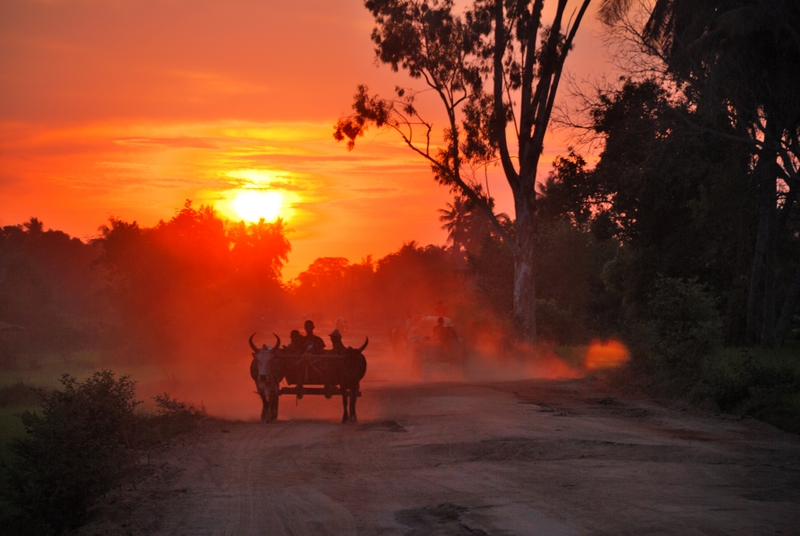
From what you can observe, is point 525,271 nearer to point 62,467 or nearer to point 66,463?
point 66,463

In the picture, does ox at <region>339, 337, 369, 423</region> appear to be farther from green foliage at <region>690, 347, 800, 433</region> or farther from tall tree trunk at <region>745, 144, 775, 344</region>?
A: tall tree trunk at <region>745, 144, 775, 344</region>

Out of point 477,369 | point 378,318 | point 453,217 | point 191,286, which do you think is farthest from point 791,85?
point 378,318

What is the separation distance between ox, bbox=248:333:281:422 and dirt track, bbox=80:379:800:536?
0.39 metres

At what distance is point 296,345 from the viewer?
642 inches

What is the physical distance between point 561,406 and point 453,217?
79031 mm

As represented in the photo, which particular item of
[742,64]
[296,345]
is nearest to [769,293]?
[742,64]

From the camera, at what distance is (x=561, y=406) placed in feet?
56.6

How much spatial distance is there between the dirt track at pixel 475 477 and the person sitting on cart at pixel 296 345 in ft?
4.45

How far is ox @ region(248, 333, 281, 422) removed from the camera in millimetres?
15133

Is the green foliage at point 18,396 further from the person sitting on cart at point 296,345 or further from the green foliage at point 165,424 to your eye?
the person sitting on cart at point 296,345

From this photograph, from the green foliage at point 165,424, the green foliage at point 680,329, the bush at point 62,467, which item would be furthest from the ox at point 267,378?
the green foliage at point 680,329

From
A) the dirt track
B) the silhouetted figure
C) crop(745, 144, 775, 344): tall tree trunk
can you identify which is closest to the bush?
the dirt track

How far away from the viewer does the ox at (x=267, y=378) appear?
Result: 1513 cm

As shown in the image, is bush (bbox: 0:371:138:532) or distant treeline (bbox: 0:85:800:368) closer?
bush (bbox: 0:371:138:532)
